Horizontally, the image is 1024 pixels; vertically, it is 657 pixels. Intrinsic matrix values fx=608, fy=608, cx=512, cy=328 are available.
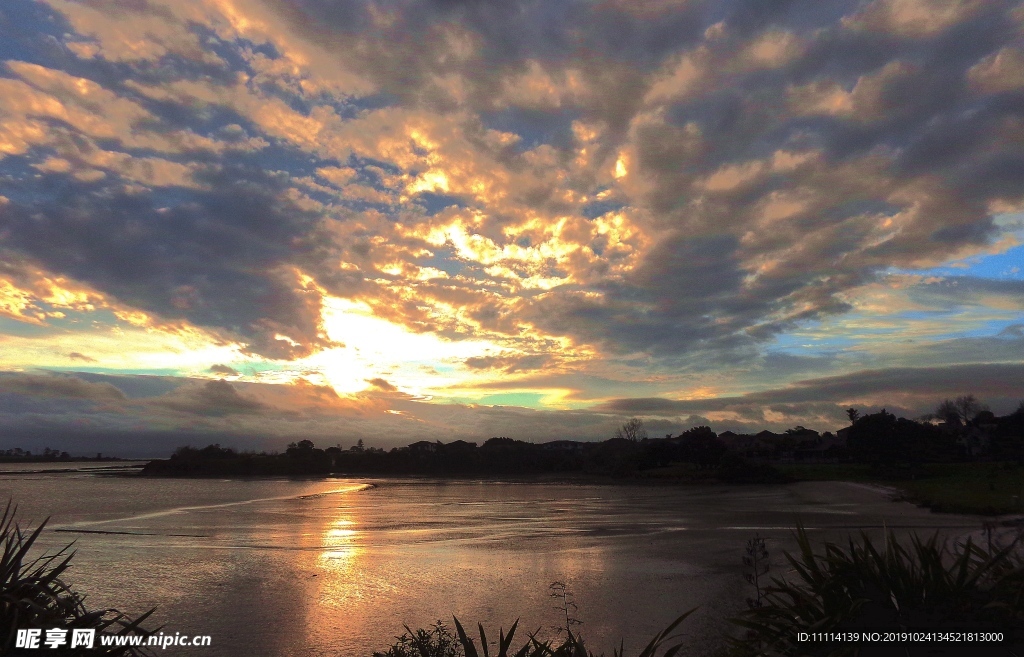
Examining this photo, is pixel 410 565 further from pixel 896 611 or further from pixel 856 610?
pixel 896 611

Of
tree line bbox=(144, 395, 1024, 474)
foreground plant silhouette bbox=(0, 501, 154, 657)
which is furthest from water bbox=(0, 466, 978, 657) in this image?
tree line bbox=(144, 395, 1024, 474)

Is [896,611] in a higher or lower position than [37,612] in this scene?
lower

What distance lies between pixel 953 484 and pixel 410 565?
52437 mm

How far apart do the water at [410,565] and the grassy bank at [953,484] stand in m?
2.24

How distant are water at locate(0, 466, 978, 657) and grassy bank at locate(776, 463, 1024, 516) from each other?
2243 millimetres

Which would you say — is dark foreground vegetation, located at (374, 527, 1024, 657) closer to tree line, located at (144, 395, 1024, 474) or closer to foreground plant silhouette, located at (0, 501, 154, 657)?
foreground plant silhouette, located at (0, 501, 154, 657)

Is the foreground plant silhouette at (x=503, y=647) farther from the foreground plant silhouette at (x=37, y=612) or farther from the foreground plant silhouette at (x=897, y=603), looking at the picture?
the foreground plant silhouette at (x=37, y=612)

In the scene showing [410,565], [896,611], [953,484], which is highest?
[896,611]

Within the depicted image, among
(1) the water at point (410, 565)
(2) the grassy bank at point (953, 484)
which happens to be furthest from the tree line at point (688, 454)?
(1) the water at point (410, 565)

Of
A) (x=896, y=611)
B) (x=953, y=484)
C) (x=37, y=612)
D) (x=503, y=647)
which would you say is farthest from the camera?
(x=953, y=484)

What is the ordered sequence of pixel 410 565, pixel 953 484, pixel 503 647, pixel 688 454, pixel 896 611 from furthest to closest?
pixel 688 454 → pixel 953 484 → pixel 410 565 → pixel 896 611 → pixel 503 647

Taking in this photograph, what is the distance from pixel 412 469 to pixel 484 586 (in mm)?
107781

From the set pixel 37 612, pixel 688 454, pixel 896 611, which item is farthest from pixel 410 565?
pixel 688 454

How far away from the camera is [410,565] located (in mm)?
20797
